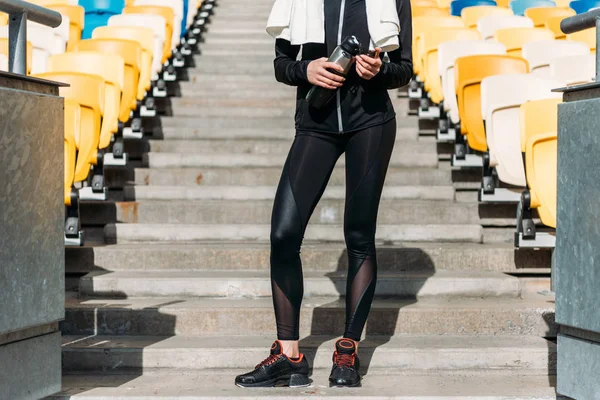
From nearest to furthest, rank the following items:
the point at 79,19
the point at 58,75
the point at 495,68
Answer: the point at 58,75 < the point at 495,68 < the point at 79,19

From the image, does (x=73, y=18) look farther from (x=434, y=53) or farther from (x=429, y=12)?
(x=429, y=12)

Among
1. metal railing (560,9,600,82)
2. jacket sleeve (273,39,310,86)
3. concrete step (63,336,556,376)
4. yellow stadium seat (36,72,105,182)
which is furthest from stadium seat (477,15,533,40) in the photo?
metal railing (560,9,600,82)

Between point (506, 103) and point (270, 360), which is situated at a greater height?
point (506, 103)

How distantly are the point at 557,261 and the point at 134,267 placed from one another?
2.27 meters

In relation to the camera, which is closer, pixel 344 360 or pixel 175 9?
pixel 344 360

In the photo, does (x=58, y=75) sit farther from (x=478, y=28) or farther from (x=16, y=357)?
(x=478, y=28)

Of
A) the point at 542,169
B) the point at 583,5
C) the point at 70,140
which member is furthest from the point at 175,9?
the point at 542,169

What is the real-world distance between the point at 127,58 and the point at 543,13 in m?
4.95

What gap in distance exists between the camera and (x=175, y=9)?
966 centimetres

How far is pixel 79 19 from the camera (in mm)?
8641

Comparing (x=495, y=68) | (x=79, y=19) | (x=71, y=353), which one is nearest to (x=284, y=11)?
(x=71, y=353)

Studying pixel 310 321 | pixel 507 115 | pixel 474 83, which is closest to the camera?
pixel 310 321

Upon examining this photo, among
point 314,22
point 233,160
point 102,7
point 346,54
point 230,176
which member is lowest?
point 230,176

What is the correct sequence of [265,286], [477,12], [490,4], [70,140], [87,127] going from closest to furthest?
[265,286] → [70,140] → [87,127] → [477,12] → [490,4]
